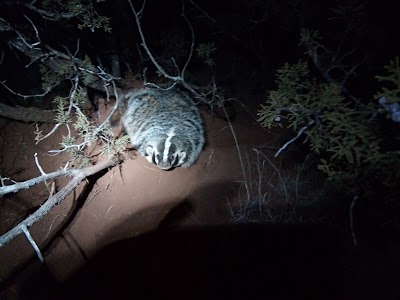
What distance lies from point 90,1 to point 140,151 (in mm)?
1575

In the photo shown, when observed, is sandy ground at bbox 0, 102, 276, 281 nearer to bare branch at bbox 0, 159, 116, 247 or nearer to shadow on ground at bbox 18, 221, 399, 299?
shadow on ground at bbox 18, 221, 399, 299

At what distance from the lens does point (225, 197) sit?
2594mm

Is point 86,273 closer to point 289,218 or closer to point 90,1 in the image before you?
point 289,218

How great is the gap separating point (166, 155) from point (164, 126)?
536 millimetres

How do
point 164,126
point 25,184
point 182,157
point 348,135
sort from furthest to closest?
1. point 164,126
2. point 182,157
3. point 25,184
4. point 348,135

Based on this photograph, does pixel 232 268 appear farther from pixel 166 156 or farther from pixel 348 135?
pixel 166 156

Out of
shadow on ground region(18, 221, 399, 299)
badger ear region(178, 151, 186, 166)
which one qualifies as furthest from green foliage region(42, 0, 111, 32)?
shadow on ground region(18, 221, 399, 299)

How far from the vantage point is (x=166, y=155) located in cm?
291

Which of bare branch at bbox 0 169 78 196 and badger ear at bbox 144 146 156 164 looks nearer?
bare branch at bbox 0 169 78 196

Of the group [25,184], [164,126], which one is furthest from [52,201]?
[164,126]

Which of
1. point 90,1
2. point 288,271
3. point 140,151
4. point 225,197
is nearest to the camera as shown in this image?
point 288,271

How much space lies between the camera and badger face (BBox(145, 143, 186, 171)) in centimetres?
292

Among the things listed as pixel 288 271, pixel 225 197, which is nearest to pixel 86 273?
pixel 225 197

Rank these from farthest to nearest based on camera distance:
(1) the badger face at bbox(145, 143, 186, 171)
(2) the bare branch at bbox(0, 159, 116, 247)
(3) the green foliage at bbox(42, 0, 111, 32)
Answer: (1) the badger face at bbox(145, 143, 186, 171)
(3) the green foliage at bbox(42, 0, 111, 32)
(2) the bare branch at bbox(0, 159, 116, 247)
